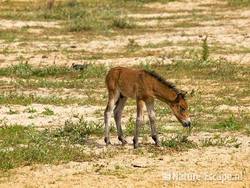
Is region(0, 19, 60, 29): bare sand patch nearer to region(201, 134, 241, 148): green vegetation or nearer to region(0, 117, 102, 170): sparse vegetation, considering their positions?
region(0, 117, 102, 170): sparse vegetation

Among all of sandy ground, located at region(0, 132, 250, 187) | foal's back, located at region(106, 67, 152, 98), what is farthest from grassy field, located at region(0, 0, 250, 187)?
foal's back, located at region(106, 67, 152, 98)

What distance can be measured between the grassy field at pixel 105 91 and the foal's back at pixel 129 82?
3.39ft

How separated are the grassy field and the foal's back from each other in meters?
1.03

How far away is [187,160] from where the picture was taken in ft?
40.5

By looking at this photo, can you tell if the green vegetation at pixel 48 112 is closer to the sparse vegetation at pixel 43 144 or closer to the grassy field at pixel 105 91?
the grassy field at pixel 105 91

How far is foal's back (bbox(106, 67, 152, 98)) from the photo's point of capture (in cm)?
1290

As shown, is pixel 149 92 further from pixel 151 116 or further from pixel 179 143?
pixel 179 143

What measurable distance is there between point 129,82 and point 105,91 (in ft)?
20.5

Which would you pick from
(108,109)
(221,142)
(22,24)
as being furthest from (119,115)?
(22,24)

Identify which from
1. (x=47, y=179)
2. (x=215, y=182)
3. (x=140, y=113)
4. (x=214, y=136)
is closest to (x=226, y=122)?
(x=214, y=136)

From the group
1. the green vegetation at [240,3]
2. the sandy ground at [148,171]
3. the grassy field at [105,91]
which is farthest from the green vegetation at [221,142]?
the green vegetation at [240,3]

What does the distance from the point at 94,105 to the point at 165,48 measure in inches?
361

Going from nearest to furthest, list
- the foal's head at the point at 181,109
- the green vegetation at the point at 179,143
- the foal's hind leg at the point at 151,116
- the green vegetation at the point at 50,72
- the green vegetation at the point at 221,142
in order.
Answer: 1. the foal's head at the point at 181,109
2. the foal's hind leg at the point at 151,116
3. the green vegetation at the point at 179,143
4. the green vegetation at the point at 221,142
5. the green vegetation at the point at 50,72

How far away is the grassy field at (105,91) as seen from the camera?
1195 centimetres
